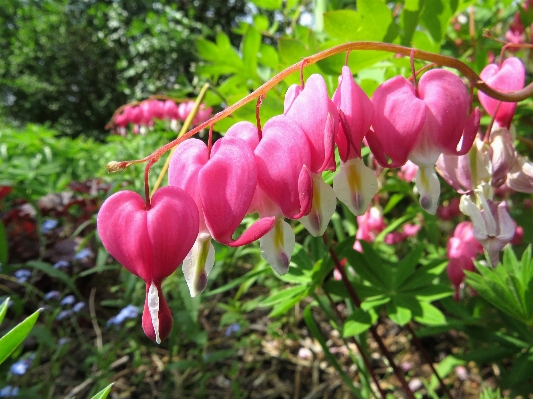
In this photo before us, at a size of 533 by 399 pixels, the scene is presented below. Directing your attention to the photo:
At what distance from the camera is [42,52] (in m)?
15.0

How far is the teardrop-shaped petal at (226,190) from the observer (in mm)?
423

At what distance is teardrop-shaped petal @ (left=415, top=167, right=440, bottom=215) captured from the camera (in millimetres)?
530

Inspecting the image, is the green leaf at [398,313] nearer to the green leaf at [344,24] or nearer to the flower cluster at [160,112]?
Answer: the green leaf at [344,24]

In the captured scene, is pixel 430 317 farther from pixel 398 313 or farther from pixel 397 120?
pixel 397 120

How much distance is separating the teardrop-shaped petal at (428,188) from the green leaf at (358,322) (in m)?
0.39

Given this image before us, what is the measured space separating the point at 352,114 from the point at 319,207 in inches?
4.3

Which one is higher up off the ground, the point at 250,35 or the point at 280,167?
the point at 250,35

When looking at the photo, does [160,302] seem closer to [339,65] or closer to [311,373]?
[339,65]

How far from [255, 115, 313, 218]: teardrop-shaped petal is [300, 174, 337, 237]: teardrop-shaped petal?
1.4 inches

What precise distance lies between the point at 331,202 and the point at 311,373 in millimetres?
1350

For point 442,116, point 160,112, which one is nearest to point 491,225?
point 442,116

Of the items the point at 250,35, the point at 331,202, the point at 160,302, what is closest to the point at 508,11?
the point at 250,35

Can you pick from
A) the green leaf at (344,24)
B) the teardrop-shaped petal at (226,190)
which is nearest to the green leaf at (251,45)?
the green leaf at (344,24)

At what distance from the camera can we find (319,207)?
0.48 meters
